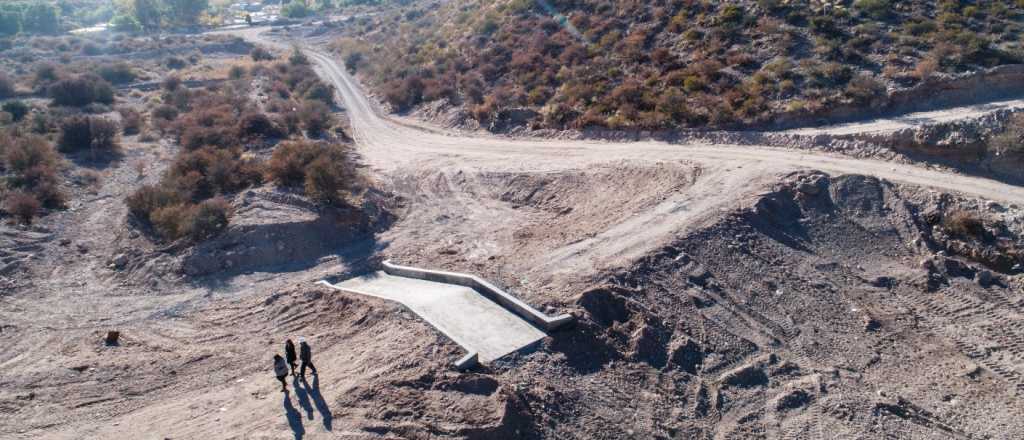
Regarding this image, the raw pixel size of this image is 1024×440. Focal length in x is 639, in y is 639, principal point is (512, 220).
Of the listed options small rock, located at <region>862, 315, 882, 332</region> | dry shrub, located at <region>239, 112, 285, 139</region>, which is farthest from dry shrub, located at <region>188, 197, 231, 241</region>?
small rock, located at <region>862, 315, 882, 332</region>

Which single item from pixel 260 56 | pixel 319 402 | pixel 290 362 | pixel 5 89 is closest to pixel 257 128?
pixel 290 362

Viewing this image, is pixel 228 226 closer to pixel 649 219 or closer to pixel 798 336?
pixel 649 219

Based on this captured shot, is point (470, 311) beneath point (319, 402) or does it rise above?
above

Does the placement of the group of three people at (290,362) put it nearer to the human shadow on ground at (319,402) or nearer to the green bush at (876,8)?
the human shadow on ground at (319,402)

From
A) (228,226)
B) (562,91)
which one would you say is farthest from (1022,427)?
(562,91)

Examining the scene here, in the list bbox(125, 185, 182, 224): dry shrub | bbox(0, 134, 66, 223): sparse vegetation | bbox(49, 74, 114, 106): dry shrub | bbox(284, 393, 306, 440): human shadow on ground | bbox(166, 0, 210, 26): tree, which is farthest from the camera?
bbox(166, 0, 210, 26): tree

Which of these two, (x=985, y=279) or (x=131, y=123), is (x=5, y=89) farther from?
(x=985, y=279)

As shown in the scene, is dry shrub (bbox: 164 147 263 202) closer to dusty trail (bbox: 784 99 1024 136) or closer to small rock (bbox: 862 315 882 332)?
small rock (bbox: 862 315 882 332)

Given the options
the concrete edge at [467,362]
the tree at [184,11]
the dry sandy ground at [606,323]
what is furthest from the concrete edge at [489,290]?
the tree at [184,11]
